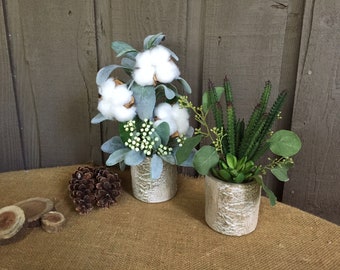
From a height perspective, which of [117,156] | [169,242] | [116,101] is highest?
[116,101]

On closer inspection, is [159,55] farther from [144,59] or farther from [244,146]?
[244,146]

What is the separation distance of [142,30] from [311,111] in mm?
385

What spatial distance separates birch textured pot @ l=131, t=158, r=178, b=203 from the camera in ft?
2.01

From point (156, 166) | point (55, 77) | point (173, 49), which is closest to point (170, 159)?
point (156, 166)

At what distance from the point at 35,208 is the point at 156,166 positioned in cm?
23

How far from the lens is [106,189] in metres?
0.61

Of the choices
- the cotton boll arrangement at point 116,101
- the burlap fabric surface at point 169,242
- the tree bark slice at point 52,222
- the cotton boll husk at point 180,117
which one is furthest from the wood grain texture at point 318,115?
the tree bark slice at point 52,222

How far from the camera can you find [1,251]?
0.50m

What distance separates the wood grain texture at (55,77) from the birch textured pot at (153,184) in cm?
21

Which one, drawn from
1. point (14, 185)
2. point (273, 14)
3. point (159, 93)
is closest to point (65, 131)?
point (14, 185)

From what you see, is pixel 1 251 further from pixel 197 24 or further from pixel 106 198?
pixel 197 24

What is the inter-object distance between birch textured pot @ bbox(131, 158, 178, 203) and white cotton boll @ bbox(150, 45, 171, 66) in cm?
19

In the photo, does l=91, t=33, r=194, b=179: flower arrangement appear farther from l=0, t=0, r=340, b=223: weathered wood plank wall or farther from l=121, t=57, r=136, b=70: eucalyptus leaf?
l=0, t=0, r=340, b=223: weathered wood plank wall

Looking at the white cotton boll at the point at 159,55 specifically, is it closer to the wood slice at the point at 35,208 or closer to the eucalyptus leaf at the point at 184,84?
the eucalyptus leaf at the point at 184,84
